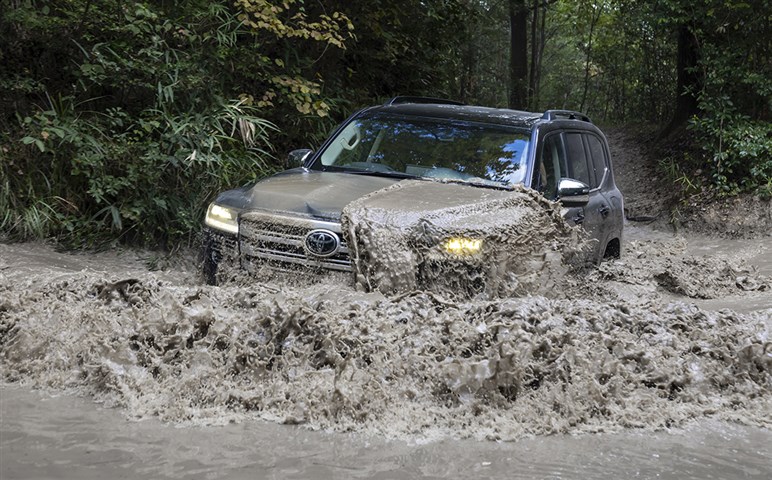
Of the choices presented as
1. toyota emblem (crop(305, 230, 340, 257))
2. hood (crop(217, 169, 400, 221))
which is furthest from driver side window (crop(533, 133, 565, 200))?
toyota emblem (crop(305, 230, 340, 257))

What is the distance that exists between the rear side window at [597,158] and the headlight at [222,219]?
10.5 ft

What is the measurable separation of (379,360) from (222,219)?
1.68 metres

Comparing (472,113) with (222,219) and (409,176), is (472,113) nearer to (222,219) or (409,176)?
(409,176)

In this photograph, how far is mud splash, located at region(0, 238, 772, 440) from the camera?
4.21 m

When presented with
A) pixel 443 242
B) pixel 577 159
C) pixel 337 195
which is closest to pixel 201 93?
pixel 577 159

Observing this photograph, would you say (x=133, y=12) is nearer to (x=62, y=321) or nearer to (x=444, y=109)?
(x=444, y=109)

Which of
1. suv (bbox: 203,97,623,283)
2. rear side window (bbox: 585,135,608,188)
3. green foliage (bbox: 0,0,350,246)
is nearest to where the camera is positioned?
suv (bbox: 203,97,623,283)

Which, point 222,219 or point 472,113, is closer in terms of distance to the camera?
point 222,219

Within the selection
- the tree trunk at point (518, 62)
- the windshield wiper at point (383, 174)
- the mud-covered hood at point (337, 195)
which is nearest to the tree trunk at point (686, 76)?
the tree trunk at point (518, 62)

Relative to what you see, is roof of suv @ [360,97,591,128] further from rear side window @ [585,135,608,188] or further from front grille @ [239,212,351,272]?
front grille @ [239,212,351,272]

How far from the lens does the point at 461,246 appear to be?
17.0 feet

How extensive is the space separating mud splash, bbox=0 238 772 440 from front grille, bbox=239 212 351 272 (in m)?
0.18

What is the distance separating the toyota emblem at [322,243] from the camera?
5.23m

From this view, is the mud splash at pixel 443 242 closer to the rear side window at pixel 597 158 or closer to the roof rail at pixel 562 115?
the roof rail at pixel 562 115
